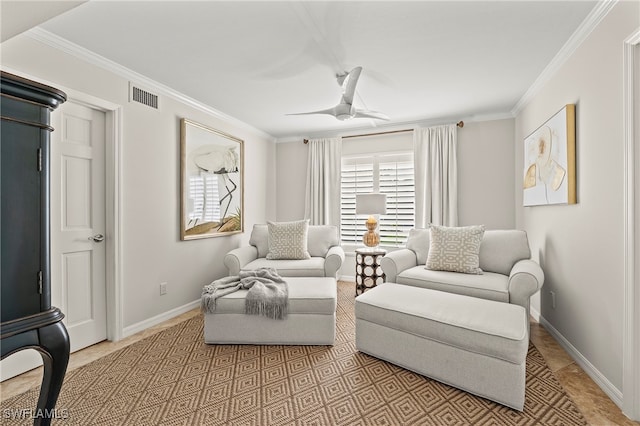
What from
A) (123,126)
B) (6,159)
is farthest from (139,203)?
(6,159)

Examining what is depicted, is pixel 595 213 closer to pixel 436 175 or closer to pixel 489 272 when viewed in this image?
pixel 489 272

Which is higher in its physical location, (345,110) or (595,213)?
(345,110)

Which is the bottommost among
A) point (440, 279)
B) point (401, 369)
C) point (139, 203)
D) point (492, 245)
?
point (401, 369)

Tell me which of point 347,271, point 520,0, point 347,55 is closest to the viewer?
point 520,0

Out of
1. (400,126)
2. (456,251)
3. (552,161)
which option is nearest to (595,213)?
(552,161)

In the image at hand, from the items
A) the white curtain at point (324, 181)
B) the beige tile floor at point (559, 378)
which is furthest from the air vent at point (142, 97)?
the white curtain at point (324, 181)

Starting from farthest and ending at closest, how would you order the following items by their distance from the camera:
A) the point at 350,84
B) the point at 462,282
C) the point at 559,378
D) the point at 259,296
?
the point at 462,282, the point at 350,84, the point at 259,296, the point at 559,378

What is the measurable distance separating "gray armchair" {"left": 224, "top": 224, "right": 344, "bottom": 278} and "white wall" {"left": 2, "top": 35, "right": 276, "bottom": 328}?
0.53m

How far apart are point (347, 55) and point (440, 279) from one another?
216 centimetres

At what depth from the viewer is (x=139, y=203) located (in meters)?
3.03

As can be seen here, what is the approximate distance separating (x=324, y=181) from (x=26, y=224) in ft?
13.8

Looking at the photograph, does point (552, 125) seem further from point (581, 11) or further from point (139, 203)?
point (139, 203)

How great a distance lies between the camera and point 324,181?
16.8 feet

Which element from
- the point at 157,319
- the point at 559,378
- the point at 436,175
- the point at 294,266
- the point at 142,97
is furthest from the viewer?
the point at 436,175
